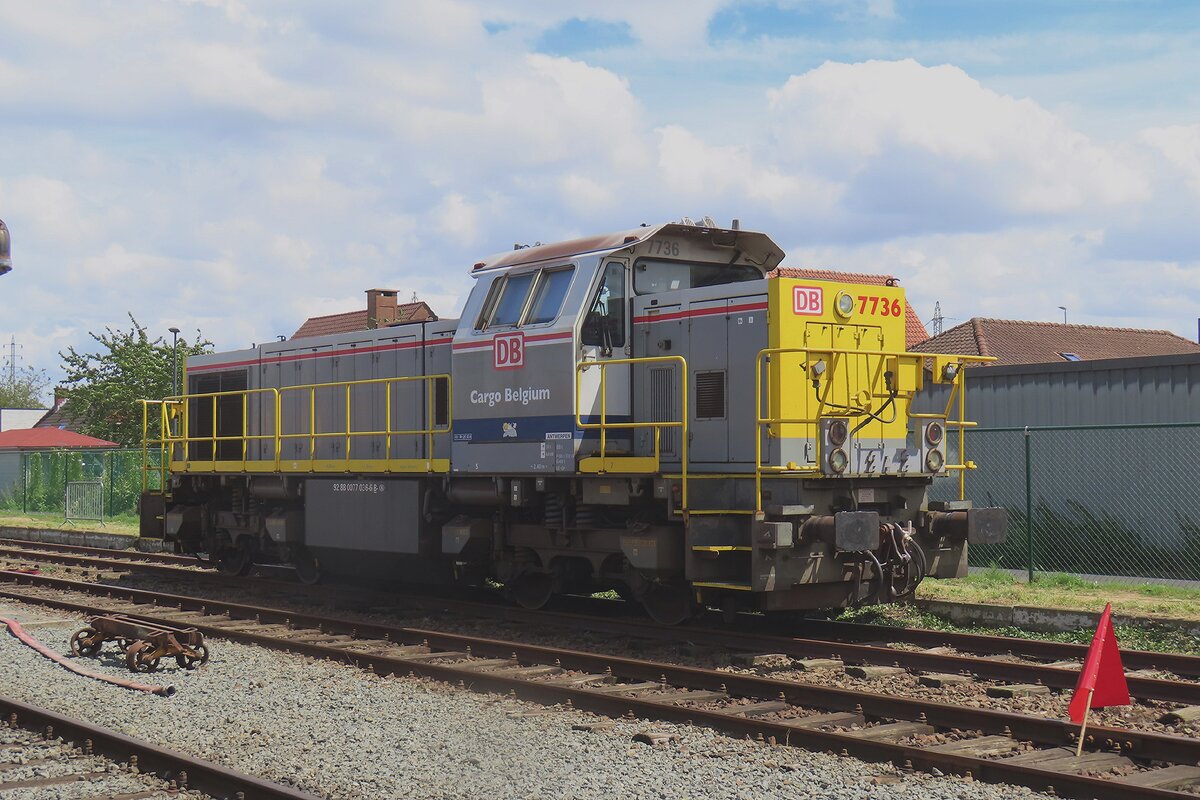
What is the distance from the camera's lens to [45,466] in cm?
3488

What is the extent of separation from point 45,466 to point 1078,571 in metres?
29.1

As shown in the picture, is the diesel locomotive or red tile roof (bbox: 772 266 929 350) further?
red tile roof (bbox: 772 266 929 350)

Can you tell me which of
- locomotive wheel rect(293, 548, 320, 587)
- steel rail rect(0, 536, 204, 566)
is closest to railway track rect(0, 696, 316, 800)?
locomotive wheel rect(293, 548, 320, 587)

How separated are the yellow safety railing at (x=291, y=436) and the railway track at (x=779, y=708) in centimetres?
208

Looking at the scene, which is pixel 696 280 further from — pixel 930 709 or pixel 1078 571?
pixel 1078 571

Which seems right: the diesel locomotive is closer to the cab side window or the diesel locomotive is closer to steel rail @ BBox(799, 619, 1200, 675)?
the cab side window

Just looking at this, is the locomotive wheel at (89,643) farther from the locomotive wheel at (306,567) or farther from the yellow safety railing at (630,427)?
the locomotive wheel at (306,567)

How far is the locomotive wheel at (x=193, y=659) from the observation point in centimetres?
1016

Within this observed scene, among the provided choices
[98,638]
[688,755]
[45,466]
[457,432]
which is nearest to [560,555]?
[457,432]

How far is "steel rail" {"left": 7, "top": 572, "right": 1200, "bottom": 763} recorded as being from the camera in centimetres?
713

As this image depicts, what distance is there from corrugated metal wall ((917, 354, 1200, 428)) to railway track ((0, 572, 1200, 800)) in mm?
8413

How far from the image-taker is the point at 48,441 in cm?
4631

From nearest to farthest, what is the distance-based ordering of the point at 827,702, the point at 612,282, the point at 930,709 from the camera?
the point at 930,709 → the point at 827,702 → the point at 612,282

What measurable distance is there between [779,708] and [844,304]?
4.07 meters
